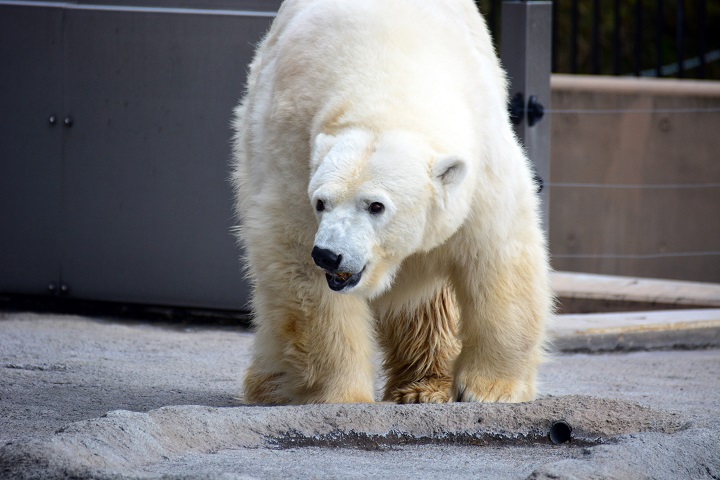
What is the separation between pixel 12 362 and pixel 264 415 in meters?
1.84

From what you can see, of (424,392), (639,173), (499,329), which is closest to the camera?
(499,329)

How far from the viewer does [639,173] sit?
9.06 meters

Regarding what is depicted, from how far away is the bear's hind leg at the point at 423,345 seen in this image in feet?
14.8

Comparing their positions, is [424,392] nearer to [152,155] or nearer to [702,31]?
[152,155]

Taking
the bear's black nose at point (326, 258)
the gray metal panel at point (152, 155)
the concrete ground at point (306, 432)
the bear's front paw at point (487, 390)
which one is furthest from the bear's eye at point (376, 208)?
the gray metal panel at point (152, 155)

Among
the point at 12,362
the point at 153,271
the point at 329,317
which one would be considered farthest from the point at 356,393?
the point at 153,271

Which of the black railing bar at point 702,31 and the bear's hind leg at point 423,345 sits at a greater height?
the black railing bar at point 702,31

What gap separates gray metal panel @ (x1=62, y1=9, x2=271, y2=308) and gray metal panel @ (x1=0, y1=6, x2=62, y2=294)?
0.29 feet

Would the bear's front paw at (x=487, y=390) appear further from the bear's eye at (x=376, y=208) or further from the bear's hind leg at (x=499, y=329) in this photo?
the bear's eye at (x=376, y=208)

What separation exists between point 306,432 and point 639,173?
618 cm

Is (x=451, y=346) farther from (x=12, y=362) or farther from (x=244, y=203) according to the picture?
(x=12, y=362)

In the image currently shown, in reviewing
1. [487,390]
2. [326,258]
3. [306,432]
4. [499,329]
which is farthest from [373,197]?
[487,390]

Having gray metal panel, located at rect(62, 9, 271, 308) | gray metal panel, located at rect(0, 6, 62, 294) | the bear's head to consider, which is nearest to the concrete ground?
the bear's head

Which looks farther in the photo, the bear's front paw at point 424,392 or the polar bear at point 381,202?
the bear's front paw at point 424,392
